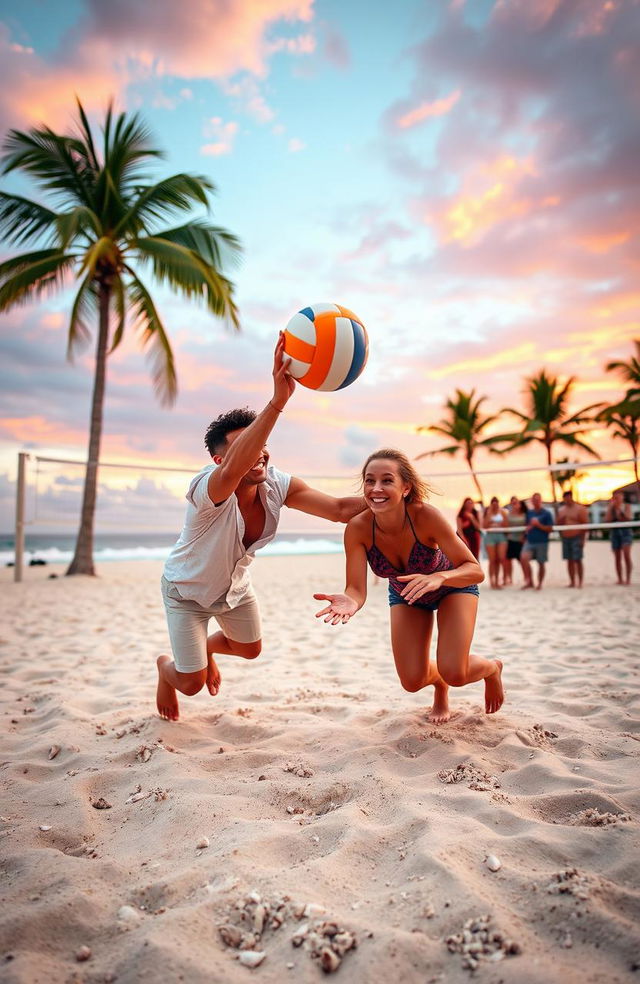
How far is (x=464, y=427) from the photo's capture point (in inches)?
1143

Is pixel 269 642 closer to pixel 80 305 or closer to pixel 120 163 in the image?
pixel 80 305

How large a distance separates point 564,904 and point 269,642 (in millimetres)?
3959

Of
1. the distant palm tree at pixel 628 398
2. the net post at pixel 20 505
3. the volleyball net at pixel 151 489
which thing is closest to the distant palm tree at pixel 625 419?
the distant palm tree at pixel 628 398

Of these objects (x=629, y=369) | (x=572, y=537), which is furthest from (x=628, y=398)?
(x=572, y=537)

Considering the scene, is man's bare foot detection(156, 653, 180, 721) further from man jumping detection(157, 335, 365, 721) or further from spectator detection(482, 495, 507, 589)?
spectator detection(482, 495, 507, 589)

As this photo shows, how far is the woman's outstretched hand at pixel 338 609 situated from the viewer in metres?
2.34

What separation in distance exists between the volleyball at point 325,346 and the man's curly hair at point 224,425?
37 cm

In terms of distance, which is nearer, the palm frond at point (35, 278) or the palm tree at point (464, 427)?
the palm frond at point (35, 278)

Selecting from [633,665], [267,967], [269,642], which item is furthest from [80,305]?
[267,967]

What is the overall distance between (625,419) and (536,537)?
71.3 ft

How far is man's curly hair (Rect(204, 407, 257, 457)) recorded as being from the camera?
276cm

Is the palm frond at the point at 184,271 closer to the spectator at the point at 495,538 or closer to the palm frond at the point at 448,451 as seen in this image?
the spectator at the point at 495,538

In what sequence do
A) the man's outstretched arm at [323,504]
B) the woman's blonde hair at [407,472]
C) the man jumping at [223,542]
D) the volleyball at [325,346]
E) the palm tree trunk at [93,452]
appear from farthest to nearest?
1. the palm tree trunk at [93,452]
2. the man's outstretched arm at [323,504]
3. the woman's blonde hair at [407,472]
4. the man jumping at [223,542]
5. the volleyball at [325,346]

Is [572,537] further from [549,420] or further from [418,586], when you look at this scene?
[549,420]
